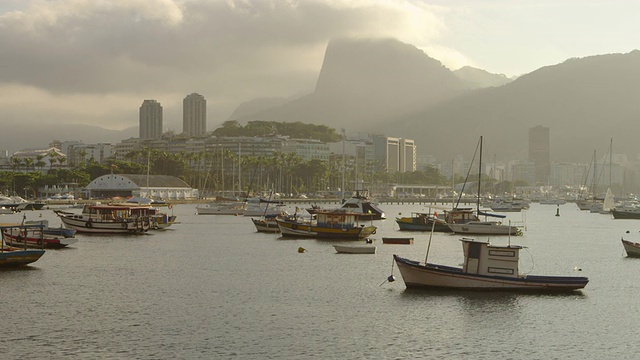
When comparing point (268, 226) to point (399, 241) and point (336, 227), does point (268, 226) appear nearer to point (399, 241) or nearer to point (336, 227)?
point (336, 227)

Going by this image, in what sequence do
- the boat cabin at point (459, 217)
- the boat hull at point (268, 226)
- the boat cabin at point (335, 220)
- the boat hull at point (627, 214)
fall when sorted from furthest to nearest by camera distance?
the boat hull at point (627, 214), the boat cabin at point (459, 217), the boat hull at point (268, 226), the boat cabin at point (335, 220)

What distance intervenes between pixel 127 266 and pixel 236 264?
9829 mm

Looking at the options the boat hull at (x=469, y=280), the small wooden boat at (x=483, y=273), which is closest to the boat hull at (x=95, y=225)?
the boat hull at (x=469, y=280)

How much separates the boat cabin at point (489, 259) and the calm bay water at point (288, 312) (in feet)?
5.25

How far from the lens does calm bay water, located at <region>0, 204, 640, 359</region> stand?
4144 cm

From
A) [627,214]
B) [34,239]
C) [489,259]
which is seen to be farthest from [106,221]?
[627,214]

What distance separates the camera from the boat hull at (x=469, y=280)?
183 feet

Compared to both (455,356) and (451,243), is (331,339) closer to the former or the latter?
(455,356)

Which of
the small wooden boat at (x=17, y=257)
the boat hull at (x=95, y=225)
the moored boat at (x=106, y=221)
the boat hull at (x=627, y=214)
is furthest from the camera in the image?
the boat hull at (x=627, y=214)

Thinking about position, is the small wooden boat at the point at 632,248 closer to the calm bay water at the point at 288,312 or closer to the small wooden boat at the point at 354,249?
the calm bay water at the point at 288,312

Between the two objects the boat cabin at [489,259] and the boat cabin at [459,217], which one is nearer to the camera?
the boat cabin at [489,259]

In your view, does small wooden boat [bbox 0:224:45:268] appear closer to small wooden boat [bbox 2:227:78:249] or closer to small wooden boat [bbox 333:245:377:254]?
small wooden boat [bbox 2:227:78:249]

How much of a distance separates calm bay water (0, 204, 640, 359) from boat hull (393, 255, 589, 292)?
0.68 metres

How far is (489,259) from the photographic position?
184ft
